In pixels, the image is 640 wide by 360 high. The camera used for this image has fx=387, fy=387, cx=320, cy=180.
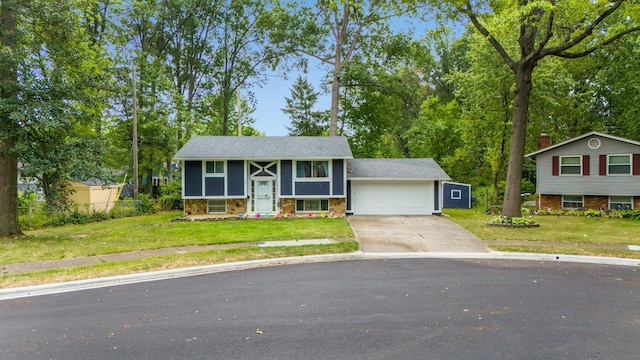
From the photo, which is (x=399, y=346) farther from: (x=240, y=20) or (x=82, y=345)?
(x=240, y=20)

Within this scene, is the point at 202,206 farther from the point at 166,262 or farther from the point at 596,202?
the point at 596,202

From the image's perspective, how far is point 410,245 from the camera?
11.7m

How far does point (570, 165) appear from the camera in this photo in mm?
22578

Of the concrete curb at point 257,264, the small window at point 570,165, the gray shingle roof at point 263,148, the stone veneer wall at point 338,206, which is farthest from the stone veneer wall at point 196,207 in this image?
the small window at point 570,165

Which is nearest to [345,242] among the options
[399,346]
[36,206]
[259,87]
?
[399,346]

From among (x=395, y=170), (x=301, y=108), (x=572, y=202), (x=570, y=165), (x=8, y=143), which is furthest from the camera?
(x=301, y=108)

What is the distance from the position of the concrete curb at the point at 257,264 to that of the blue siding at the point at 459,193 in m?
18.6

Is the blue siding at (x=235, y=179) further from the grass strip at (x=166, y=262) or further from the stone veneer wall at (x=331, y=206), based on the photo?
the grass strip at (x=166, y=262)

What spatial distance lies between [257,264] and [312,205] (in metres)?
11.1

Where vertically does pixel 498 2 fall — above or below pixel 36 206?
above

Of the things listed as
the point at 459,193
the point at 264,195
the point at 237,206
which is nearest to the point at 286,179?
the point at 264,195

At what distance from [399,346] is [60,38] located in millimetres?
15547

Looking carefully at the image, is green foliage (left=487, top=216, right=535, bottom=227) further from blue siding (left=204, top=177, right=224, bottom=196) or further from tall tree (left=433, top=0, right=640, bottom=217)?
blue siding (left=204, top=177, right=224, bottom=196)

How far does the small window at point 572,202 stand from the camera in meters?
22.8
